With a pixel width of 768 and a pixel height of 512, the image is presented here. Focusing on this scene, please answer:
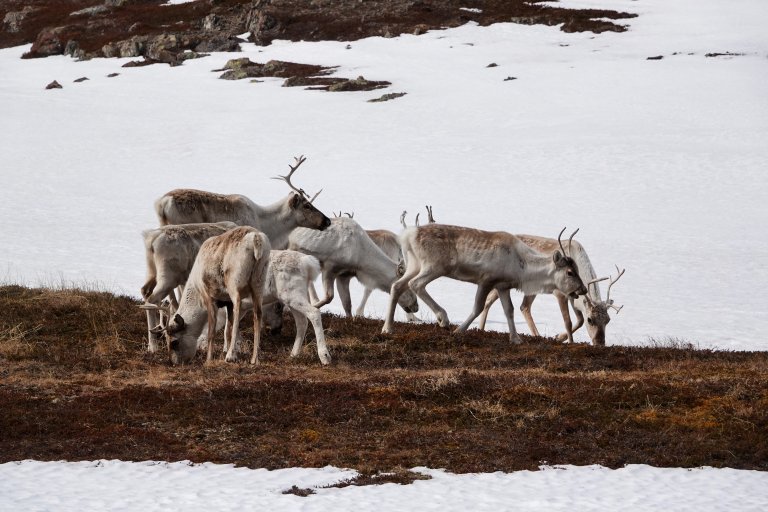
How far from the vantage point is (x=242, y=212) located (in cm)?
1567

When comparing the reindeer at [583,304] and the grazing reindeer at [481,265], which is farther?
the reindeer at [583,304]

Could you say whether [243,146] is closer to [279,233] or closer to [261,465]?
[279,233]

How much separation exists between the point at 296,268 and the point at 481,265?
133 inches

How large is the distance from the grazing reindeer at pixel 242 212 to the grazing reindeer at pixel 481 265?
2.00 meters

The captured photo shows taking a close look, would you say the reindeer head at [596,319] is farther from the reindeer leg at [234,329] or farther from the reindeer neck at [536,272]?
the reindeer leg at [234,329]

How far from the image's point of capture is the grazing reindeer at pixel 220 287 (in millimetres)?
12180

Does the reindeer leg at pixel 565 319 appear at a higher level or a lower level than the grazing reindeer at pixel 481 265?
lower

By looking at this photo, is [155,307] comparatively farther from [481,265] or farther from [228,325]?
[481,265]

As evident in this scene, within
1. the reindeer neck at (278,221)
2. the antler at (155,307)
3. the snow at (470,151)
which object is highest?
the reindeer neck at (278,221)

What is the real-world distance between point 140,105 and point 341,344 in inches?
1607

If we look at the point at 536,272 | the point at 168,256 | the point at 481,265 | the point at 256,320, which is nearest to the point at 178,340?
the point at 256,320

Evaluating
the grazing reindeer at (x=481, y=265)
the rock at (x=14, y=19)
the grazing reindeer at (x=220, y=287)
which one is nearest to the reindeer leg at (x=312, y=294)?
the grazing reindeer at (x=481, y=265)

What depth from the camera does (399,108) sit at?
49.2 m

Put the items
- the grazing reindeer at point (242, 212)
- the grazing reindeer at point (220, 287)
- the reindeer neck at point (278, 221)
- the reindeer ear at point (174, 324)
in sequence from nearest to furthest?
1. the grazing reindeer at point (220, 287)
2. the reindeer ear at point (174, 324)
3. the grazing reindeer at point (242, 212)
4. the reindeer neck at point (278, 221)
